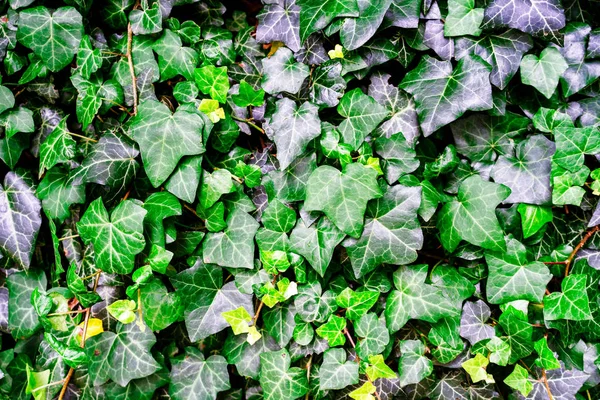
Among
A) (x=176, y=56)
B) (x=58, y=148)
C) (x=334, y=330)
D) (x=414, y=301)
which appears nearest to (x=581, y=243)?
(x=414, y=301)

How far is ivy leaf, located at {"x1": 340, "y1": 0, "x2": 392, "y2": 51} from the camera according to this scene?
1.24 meters

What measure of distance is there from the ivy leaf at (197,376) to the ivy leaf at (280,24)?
3.17 feet

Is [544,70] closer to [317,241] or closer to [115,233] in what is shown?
[317,241]

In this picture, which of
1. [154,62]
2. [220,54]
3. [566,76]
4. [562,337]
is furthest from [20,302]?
[566,76]

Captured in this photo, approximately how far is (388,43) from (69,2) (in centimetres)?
96

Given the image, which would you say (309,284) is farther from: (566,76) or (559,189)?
(566,76)

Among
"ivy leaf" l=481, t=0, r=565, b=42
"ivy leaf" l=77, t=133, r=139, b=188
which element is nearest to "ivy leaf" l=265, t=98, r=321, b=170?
"ivy leaf" l=77, t=133, r=139, b=188

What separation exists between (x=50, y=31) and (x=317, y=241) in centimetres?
101

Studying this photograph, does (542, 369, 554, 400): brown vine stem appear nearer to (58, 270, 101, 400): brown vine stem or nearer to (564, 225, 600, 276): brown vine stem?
(564, 225, 600, 276): brown vine stem

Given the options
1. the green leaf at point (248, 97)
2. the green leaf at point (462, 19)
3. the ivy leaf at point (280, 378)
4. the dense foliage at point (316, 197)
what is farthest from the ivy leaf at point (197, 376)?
the green leaf at point (462, 19)

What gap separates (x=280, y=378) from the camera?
4.50 ft

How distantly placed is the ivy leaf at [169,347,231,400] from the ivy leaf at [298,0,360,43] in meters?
0.98

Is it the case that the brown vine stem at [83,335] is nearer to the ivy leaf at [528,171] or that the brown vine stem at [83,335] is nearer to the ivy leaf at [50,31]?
the ivy leaf at [50,31]

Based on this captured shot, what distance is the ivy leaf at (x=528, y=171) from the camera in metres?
1.32
